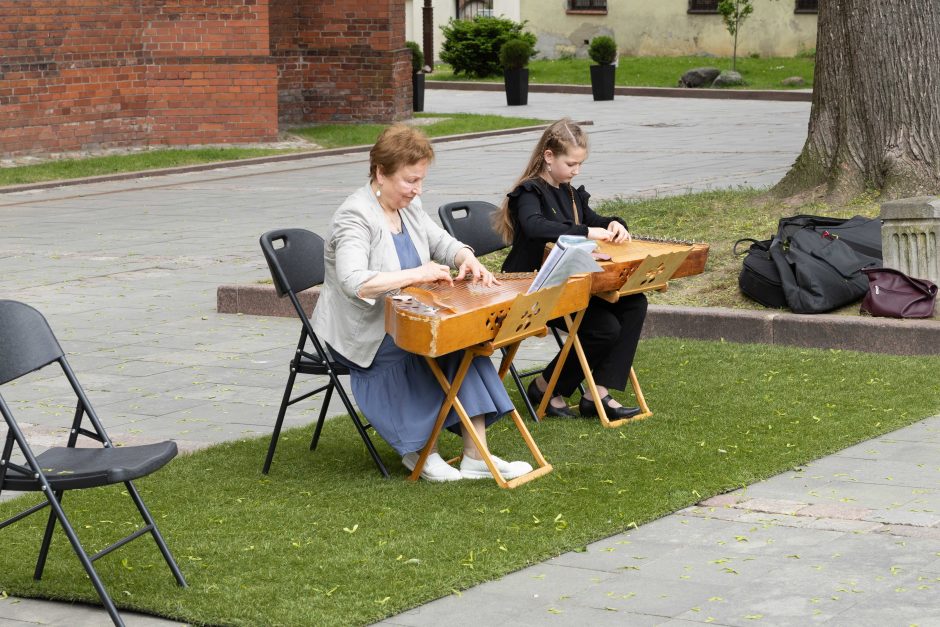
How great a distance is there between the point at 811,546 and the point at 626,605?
0.85 m

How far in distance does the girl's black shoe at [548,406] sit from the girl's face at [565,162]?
3.28ft

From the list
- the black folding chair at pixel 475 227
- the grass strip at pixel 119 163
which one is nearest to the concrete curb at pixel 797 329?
the black folding chair at pixel 475 227

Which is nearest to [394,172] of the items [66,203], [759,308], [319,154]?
[759,308]

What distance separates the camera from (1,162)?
18875mm

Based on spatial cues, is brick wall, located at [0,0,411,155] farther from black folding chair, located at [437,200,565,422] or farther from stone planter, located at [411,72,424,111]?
black folding chair, located at [437,200,565,422]

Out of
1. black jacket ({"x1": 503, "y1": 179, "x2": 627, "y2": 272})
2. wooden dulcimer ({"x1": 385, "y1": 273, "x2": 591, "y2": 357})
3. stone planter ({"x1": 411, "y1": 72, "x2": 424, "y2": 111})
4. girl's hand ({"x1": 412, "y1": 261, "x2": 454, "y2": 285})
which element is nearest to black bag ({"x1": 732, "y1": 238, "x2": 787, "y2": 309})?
black jacket ({"x1": 503, "y1": 179, "x2": 627, "y2": 272})

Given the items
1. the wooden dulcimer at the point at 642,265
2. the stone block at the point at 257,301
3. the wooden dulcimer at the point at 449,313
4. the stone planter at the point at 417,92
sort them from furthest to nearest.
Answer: the stone planter at the point at 417,92, the stone block at the point at 257,301, the wooden dulcimer at the point at 642,265, the wooden dulcimer at the point at 449,313

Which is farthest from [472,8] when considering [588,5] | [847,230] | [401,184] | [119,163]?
[401,184]

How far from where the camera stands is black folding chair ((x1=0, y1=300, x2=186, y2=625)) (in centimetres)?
428

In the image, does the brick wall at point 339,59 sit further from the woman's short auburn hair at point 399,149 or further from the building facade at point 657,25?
the woman's short auburn hair at point 399,149

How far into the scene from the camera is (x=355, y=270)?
18.4 feet

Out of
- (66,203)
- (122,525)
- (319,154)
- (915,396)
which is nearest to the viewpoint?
(122,525)

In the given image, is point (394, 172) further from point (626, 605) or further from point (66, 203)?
point (66, 203)

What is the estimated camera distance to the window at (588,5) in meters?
42.3
